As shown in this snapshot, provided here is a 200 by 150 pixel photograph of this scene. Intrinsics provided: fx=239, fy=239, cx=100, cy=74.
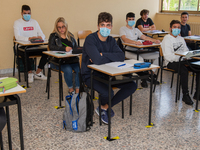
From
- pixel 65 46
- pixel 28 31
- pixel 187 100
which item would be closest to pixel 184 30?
pixel 187 100

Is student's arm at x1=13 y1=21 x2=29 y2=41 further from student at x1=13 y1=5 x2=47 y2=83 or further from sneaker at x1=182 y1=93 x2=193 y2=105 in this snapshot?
sneaker at x1=182 y1=93 x2=193 y2=105

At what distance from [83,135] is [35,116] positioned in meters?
0.79

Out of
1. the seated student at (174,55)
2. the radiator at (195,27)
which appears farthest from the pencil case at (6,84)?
the radiator at (195,27)

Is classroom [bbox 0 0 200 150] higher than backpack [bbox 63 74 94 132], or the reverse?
backpack [bbox 63 74 94 132]

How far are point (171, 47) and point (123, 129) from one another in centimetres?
163

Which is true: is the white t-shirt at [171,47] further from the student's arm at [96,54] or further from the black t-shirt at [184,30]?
the black t-shirt at [184,30]

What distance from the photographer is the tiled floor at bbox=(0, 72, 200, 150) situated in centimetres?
232

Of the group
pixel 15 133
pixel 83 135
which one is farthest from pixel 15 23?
pixel 83 135

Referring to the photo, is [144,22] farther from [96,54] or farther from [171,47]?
[96,54]

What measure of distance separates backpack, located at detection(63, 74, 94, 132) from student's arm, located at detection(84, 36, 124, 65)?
0.36 metres

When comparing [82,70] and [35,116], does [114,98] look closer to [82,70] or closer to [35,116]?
[82,70]

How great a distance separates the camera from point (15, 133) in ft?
8.25

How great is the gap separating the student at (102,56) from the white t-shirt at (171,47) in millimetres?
1080

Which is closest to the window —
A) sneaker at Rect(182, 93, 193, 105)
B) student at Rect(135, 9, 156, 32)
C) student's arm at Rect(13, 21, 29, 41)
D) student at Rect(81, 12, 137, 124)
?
student at Rect(135, 9, 156, 32)
